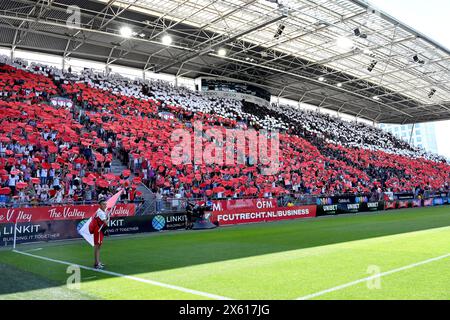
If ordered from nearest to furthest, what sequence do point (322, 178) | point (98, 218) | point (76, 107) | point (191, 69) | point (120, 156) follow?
point (98, 218)
point (120, 156)
point (76, 107)
point (322, 178)
point (191, 69)

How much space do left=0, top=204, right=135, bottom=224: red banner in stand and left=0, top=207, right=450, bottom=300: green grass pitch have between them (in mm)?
1844

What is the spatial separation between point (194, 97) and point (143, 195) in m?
18.3

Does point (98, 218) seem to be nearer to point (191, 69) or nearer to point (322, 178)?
point (322, 178)

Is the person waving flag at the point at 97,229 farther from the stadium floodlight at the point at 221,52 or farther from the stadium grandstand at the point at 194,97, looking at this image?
the stadium floodlight at the point at 221,52

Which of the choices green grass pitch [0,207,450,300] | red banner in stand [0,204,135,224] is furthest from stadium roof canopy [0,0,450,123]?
green grass pitch [0,207,450,300]

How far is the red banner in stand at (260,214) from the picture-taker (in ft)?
76.0

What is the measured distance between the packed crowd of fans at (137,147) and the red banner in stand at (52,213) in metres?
0.73

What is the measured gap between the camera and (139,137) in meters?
26.5

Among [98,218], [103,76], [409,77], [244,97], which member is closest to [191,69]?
[244,97]

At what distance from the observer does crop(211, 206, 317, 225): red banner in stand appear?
23172 millimetres

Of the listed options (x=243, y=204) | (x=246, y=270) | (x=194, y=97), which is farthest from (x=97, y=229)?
(x=194, y=97)

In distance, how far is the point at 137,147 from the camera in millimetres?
25312

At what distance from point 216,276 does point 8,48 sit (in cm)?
3128

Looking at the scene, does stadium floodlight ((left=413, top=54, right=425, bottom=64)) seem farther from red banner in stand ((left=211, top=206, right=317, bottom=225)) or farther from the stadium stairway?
the stadium stairway
